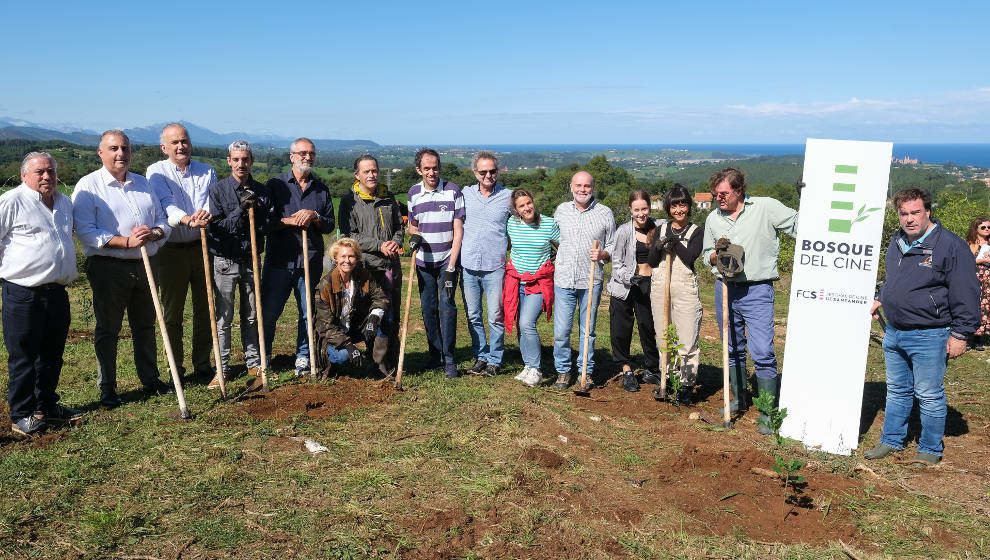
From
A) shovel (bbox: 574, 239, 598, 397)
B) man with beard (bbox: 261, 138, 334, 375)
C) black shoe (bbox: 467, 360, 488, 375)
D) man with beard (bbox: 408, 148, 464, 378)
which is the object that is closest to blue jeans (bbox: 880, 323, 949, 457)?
shovel (bbox: 574, 239, 598, 397)

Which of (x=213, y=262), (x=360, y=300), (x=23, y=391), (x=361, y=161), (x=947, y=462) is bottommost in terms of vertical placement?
(x=947, y=462)

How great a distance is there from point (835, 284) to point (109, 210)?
661 cm

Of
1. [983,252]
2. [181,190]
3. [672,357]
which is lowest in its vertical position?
[672,357]

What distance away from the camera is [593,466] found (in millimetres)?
A: 5129

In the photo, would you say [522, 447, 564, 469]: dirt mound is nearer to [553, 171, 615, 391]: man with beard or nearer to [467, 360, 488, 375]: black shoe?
[553, 171, 615, 391]: man with beard

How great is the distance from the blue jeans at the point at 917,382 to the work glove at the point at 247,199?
19.7 feet

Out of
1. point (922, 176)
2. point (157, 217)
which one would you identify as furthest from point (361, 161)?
point (922, 176)

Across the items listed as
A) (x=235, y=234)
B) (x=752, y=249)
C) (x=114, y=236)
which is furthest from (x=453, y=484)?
(x=114, y=236)

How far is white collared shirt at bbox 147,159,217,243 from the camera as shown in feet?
20.5

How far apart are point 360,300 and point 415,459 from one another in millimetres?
2314

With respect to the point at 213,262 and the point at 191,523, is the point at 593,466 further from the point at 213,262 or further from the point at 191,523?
the point at 213,262

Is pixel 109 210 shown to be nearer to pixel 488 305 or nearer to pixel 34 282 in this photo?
pixel 34 282

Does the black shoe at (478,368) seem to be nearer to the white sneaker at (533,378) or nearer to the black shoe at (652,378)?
the white sneaker at (533,378)

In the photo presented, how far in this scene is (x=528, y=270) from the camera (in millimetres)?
6871
